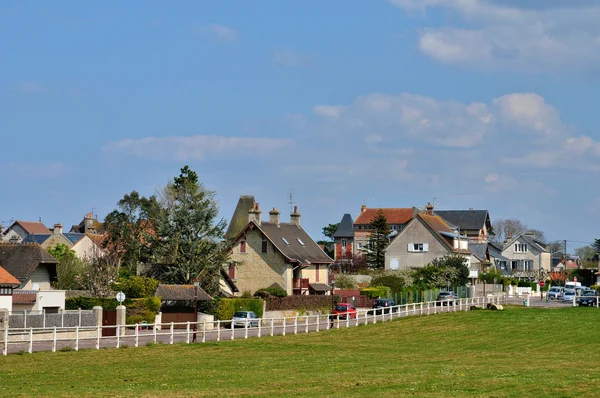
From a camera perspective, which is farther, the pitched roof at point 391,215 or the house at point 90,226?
the pitched roof at point 391,215

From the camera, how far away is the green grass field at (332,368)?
82.5 feet

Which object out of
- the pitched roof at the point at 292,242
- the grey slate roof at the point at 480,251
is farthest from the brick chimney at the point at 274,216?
the grey slate roof at the point at 480,251

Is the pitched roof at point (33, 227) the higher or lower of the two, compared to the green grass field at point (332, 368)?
higher

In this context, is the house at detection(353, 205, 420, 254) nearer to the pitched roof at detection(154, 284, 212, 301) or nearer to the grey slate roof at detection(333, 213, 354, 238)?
the grey slate roof at detection(333, 213, 354, 238)

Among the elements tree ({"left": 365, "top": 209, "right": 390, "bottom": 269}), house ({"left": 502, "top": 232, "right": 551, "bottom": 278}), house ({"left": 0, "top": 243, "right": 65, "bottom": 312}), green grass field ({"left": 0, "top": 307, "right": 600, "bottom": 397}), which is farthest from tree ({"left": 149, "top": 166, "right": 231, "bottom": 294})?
house ({"left": 502, "top": 232, "right": 551, "bottom": 278})

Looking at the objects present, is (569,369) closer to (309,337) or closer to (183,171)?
(309,337)

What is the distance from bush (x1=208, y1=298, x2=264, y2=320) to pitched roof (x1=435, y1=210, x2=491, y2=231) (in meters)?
93.6

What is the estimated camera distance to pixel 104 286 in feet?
265

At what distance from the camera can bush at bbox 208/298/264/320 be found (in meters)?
70.4

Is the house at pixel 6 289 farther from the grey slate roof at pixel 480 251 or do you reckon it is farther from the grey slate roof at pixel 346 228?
the grey slate roof at pixel 346 228

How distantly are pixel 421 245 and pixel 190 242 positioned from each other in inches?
1462

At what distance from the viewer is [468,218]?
165 meters

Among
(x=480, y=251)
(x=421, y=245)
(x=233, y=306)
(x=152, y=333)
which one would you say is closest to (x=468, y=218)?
(x=480, y=251)

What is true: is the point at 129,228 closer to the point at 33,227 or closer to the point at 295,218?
the point at 295,218
